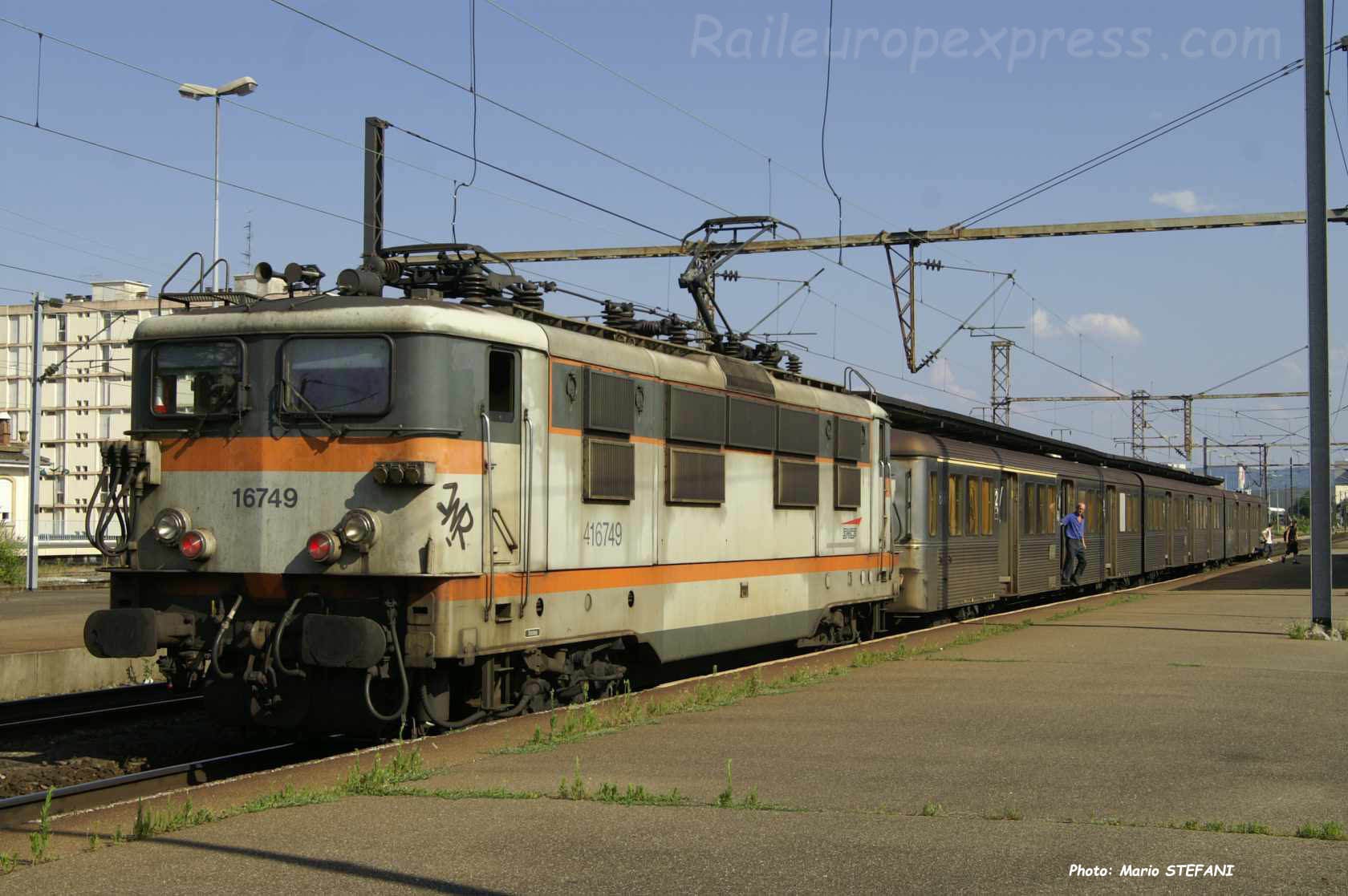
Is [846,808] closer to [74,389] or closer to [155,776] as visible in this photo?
[155,776]

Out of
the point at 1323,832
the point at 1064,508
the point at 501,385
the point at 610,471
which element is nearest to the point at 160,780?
the point at 501,385

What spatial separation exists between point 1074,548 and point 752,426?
53.3ft

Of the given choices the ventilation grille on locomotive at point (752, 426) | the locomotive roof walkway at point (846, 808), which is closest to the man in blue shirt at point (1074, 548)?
the ventilation grille on locomotive at point (752, 426)

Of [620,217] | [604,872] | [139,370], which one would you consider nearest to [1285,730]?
[604,872]

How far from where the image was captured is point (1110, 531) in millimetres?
34469

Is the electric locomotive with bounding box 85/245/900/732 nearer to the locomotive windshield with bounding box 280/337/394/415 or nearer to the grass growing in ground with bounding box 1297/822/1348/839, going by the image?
the locomotive windshield with bounding box 280/337/394/415

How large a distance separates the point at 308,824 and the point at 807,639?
10.5 meters

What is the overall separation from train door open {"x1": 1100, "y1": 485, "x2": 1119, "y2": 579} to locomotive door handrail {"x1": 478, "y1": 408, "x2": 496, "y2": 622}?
25.3 meters

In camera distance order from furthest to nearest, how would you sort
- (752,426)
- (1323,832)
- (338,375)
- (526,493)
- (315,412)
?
1. (752,426)
2. (526,493)
3. (338,375)
4. (315,412)
5. (1323,832)

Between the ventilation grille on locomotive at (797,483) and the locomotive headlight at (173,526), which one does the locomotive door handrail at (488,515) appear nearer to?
the locomotive headlight at (173,526)

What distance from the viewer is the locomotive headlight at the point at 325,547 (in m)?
10.2

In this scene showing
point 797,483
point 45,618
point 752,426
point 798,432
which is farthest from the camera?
point 45,618

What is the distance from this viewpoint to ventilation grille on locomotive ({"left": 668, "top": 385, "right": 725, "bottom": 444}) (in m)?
13.8

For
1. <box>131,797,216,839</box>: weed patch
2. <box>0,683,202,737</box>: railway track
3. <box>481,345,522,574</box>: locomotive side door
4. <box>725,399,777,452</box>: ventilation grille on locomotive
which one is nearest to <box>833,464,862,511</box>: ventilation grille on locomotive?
<box>725,399,777,452</box>: ventilation grille on locomotive
